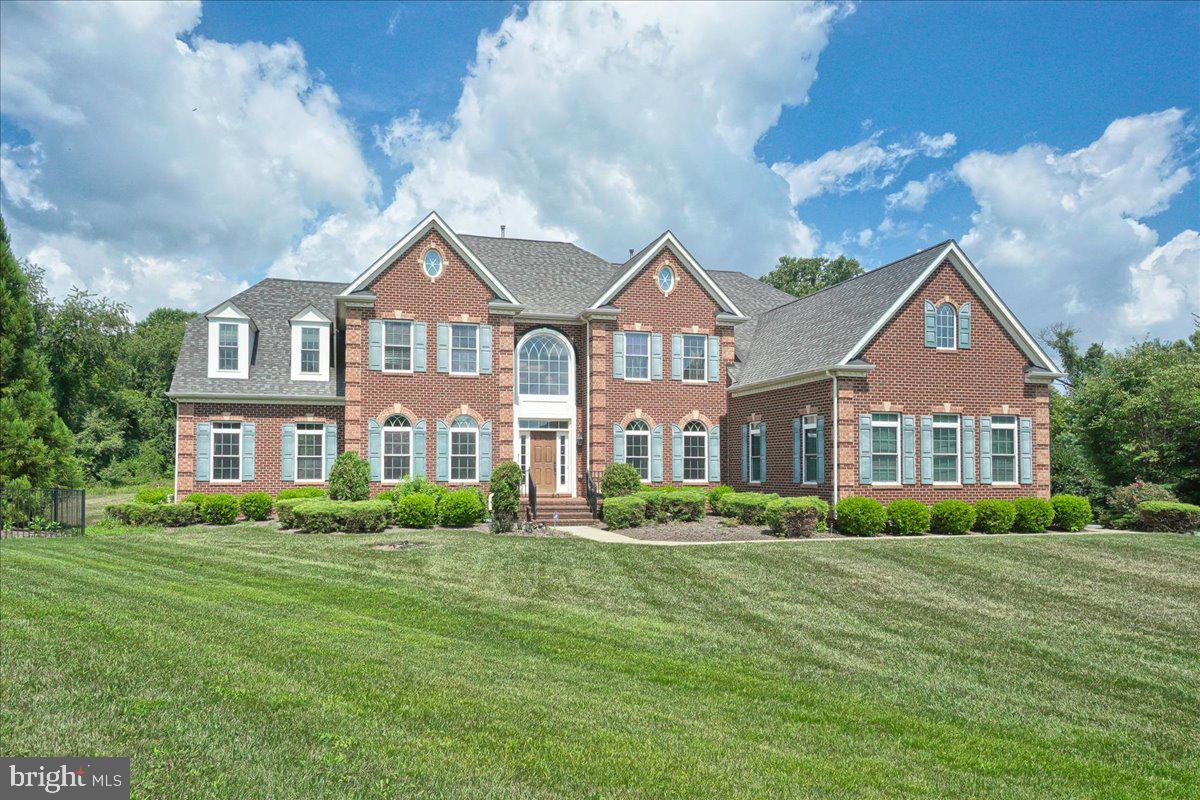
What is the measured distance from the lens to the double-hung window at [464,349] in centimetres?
2748

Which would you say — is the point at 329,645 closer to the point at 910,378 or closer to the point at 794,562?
the point at 794,562

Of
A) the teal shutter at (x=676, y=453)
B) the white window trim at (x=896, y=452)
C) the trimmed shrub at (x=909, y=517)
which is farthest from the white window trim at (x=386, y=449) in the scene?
the trimmed shrub at (x=909, y=517)

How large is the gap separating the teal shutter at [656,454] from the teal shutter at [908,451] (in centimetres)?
770

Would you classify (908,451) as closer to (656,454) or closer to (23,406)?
(656,454)

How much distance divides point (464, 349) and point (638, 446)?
6.43 metres

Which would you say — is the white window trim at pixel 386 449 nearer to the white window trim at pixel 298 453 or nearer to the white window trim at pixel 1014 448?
the white window trim at pixel 298 453

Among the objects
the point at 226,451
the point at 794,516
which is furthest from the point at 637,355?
the point at 226,451

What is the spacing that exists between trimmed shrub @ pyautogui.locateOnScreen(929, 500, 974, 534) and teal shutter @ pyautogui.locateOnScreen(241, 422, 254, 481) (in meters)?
19.9

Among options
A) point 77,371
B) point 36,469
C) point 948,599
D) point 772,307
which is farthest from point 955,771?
point 77,371

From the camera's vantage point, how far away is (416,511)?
24.0 meters

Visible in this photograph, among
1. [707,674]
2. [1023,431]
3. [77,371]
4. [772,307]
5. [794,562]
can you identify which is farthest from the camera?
[77,371]

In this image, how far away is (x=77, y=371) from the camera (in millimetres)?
49312

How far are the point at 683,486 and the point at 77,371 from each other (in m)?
38.0

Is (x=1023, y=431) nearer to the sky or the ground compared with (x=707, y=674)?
nearer to the sky
